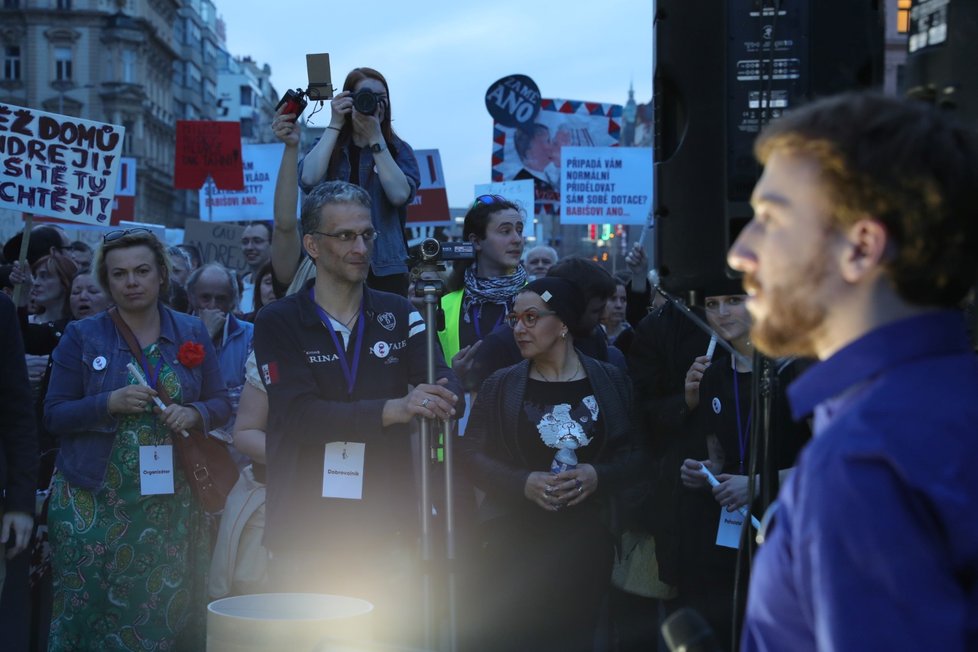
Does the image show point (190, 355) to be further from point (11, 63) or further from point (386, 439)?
point (11, 63)

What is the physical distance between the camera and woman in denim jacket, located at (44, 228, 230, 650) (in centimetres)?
546

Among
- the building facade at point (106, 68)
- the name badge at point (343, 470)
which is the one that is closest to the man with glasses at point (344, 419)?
the name badge at point (343, 470)

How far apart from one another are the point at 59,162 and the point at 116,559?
4285mm

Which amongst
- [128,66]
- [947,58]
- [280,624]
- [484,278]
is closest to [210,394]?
[484,278]

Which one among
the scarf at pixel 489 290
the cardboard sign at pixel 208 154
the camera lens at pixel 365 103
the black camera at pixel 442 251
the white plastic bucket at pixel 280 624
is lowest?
the white plastic bucket at pixel 280 624

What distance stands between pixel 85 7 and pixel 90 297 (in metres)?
76.3

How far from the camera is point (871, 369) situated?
1591mm

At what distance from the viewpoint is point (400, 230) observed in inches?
246

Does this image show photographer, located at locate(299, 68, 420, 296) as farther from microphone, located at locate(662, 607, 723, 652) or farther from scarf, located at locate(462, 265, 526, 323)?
microphone, located at locate(662, 607, 723, 652)

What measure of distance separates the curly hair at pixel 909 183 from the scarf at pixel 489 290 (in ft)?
16.7

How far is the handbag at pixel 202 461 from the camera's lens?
5605 mm

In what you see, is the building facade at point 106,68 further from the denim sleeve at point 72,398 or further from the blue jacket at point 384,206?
the denim sleeve at point 72,398

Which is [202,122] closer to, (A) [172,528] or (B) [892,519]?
(A) [172,528]

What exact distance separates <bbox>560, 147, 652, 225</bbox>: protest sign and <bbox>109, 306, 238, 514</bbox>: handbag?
300 inches
